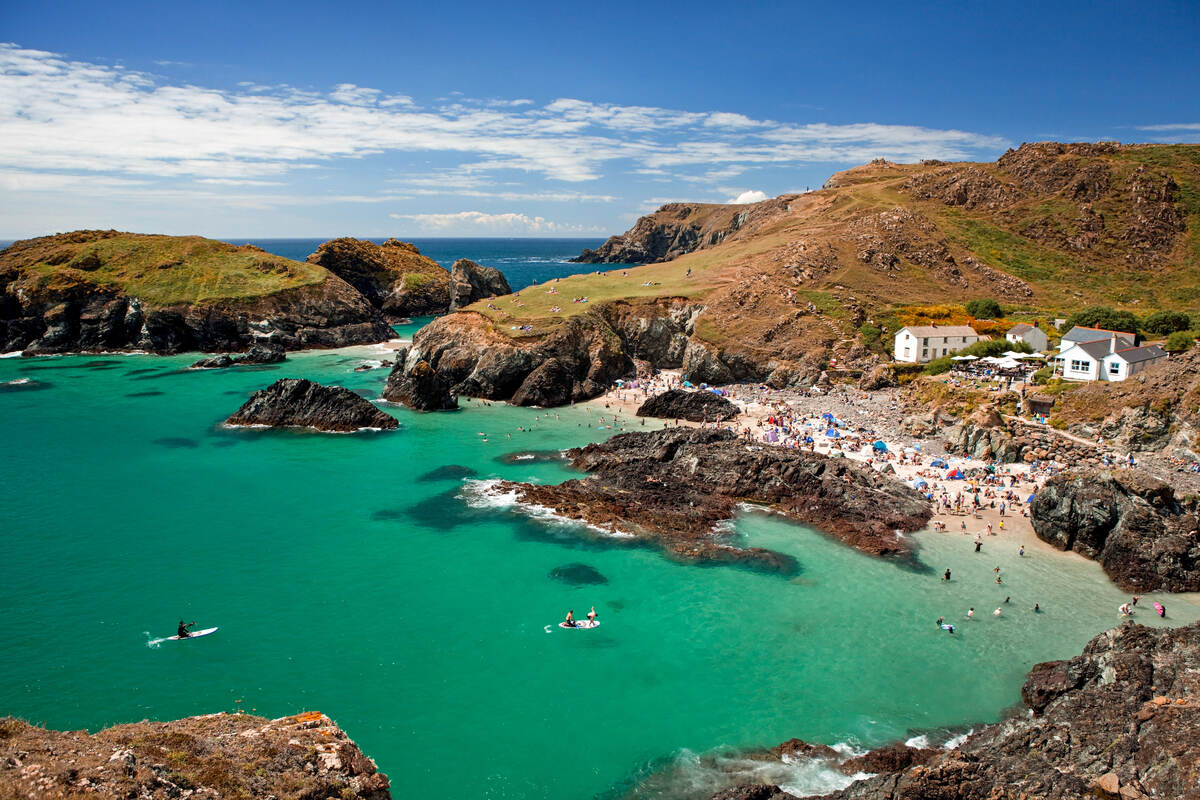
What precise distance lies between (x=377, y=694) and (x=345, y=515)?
18.3 m

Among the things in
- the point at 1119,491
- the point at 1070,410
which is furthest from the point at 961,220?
the point at 1119,491

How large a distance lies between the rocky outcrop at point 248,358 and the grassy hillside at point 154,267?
15.9m

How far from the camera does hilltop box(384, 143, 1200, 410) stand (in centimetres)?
7250

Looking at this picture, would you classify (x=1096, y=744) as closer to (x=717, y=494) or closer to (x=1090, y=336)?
(x=717, y=494)

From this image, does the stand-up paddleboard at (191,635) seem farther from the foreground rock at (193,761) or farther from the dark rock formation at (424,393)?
the dark rock formation at (424,393)

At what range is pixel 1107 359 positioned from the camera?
52938 millimetres

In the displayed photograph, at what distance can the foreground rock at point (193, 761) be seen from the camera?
33.3ft

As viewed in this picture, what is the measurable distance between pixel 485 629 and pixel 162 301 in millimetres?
92683

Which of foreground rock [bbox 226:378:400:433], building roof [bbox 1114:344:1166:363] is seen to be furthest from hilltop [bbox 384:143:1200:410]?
building roof [bbox 1114:344:1166:363]

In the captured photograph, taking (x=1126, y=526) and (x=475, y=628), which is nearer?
(x=475, y=628)

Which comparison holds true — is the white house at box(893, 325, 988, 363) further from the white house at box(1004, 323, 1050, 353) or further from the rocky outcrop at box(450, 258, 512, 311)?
the rocky outcrop at box(450, 258, 512, 311)

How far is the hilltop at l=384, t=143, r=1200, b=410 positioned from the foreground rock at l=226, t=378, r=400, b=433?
1296 centimetres

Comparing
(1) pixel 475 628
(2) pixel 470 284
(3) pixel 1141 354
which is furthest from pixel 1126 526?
(2) pixel 470 284

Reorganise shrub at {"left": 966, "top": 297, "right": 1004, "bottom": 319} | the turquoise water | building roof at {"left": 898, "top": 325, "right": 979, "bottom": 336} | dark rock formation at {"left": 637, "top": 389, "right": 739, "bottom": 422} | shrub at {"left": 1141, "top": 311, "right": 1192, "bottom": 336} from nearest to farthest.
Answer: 1. the turquoise water
2. dark rock formation at {"left": 637, "top": 389, "right": 739, "bottom": 422}
3. shrub at {"left": 1141, "top": 311, "right": 1192, "bottom": 336}
4. building roof at {"left": 898, "top": 325, "right": 979, "bottom": 336}
5. shrub at {"left": 966, "top": 297, "right": 1004, "bottom": 319}
